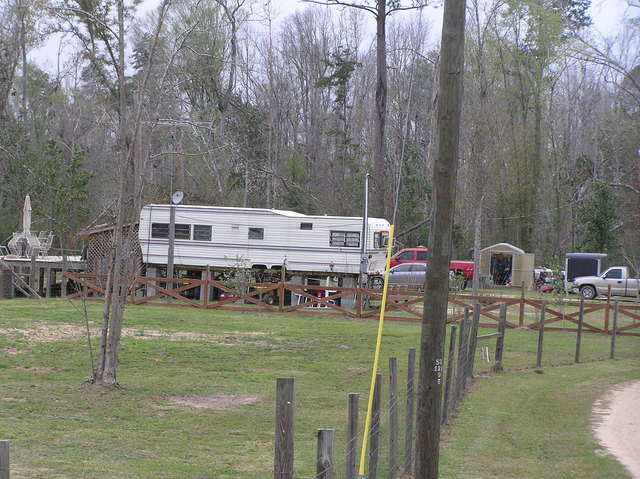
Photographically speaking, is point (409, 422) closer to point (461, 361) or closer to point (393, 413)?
point (393, 413)

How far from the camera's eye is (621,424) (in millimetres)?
12516

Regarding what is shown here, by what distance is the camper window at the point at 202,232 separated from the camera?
106 feet

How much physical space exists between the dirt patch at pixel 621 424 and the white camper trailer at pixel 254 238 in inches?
657

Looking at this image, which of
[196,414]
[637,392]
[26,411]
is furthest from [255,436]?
[637,392]

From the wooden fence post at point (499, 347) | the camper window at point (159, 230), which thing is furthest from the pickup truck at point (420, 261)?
the wooden fence post at point (499, 347)

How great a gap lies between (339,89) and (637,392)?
138ft

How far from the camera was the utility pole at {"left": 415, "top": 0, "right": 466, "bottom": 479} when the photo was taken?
301 inches

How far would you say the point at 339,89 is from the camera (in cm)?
5569

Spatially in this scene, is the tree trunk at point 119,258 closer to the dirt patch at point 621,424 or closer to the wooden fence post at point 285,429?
→ the dirt patch at point 621,424

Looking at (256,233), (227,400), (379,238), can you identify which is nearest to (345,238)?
(379,238)

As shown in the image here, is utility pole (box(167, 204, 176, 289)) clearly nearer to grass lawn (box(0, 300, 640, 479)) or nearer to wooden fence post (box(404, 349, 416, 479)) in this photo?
grass lawn (box(0, 300, 640, 479))

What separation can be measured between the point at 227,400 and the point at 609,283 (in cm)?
3001

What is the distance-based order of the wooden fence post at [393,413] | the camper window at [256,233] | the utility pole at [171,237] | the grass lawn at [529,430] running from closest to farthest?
the wooden fence post at [393,413] → the grass lawn at [529,430] → the utility pole at [171,237] → the camper window at [256,233]

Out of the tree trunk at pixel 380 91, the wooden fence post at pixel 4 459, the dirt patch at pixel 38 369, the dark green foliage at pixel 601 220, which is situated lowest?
the dirt patch at pixel 38 369
